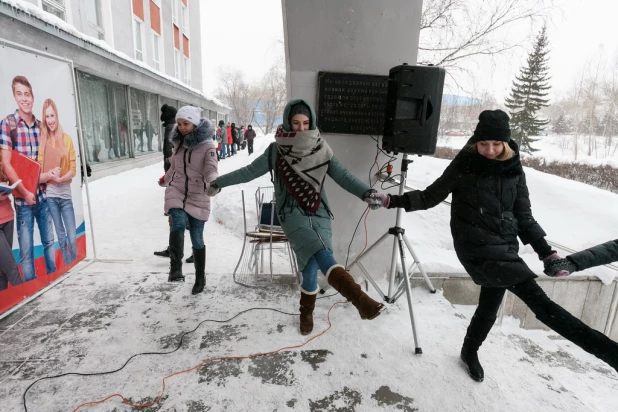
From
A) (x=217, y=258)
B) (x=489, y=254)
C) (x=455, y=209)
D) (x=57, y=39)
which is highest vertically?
→ (x=57, y=39)

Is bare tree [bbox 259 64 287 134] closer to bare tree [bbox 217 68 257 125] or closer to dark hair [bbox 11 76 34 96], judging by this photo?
bare tree [bbox 217 68 257 125]

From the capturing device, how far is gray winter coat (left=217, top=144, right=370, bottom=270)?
260 cm

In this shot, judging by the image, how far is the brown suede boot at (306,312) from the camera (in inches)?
108

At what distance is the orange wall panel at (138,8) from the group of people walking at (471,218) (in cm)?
1409

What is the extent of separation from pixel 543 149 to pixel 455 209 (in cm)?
3762

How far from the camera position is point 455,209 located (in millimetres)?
2391

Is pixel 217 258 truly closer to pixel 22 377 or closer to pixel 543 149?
pixel 22 377

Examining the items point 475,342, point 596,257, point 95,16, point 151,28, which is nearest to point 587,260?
point 596,257

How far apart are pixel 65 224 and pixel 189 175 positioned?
1.33 meters

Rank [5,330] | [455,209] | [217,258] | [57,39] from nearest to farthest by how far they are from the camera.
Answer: [455,209] < [5,330] < [217,258] < [57,39]

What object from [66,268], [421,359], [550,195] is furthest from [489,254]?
[550,195]

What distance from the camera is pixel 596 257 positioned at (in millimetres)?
A: 2023

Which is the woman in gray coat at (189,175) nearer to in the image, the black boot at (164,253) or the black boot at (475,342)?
the black boot at (164,253)

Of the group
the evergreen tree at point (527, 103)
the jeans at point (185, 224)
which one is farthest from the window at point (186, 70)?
the evergreen tree at point (527, 103)
